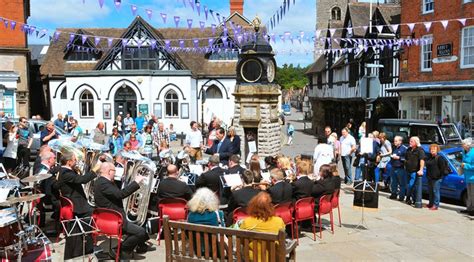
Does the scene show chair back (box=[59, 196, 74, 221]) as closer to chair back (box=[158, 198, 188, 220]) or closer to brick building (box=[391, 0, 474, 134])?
chair back (box=[158, 198, 188, 220])

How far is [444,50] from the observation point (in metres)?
23.6

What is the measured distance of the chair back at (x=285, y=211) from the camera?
7.56 m

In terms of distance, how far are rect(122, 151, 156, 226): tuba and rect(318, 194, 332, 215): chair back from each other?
313 cm

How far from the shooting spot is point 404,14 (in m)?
26.4

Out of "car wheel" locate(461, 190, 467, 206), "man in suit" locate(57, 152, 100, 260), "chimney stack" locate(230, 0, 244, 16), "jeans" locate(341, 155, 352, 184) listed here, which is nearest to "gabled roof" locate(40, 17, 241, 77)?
→ "chimney stack" locate(230, 0, 244, 16)

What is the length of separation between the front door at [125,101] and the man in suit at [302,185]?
27.9 metres

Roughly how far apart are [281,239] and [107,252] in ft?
13.4

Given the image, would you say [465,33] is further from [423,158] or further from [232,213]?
[232,213]

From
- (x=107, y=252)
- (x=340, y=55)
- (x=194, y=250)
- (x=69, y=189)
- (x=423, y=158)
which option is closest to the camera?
(x=194, y=250)

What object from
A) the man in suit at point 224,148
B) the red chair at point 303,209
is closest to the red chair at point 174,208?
the red chair at point 303,209

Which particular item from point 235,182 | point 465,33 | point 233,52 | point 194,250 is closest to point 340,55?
point 233,52

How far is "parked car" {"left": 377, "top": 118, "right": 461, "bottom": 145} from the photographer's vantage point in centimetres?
1611

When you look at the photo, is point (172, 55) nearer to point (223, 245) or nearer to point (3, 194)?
point (3, 194)

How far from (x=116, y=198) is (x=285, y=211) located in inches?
110
